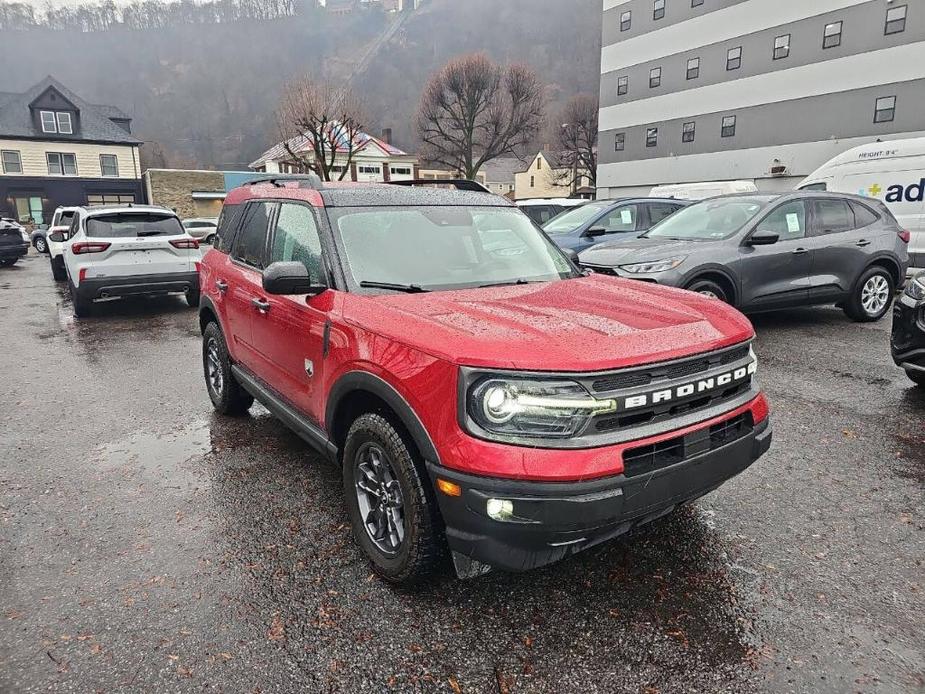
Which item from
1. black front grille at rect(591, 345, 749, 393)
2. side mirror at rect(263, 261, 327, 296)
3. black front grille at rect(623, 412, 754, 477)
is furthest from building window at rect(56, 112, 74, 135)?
Result: black front grille at rect(623, 412, 754, 477)

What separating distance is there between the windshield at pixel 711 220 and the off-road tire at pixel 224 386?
5782 mm

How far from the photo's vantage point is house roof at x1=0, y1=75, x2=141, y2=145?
129 feet

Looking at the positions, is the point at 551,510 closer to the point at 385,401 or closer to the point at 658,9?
the point at 385,401

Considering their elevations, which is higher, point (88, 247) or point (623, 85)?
point (623, 85)

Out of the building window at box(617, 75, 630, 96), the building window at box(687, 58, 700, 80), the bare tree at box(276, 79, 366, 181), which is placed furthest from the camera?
the building window at box(617, 75, 630, 96)

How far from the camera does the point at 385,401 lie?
262 centimetres

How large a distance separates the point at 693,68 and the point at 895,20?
10181 millimetres

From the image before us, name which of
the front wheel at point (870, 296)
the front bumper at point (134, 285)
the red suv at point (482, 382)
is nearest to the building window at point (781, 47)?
the front wheel at point (870, 296)

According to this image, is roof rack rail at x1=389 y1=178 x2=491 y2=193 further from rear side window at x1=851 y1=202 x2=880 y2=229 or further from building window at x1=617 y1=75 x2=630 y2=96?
building window at x1=617 y1=75 x2=630 y2=96

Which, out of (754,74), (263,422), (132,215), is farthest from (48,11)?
(263,422)

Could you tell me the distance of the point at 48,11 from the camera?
96.2m

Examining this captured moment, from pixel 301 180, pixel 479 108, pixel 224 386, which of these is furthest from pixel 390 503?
pixel 479 108

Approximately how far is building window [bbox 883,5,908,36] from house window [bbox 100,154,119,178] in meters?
45.5

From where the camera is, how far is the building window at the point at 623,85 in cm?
3847
